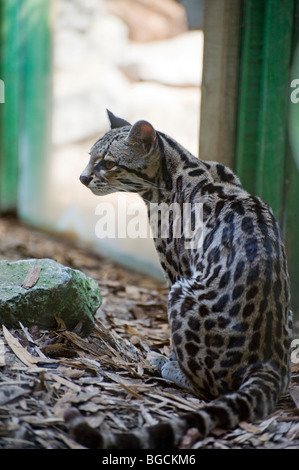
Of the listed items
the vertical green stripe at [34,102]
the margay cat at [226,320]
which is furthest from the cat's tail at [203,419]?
the vertical green stripe at [34,102]

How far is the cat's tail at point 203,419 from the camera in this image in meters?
3.00

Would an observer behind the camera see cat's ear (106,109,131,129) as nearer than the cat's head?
No

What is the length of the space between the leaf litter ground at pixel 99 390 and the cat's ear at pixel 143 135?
1.38m

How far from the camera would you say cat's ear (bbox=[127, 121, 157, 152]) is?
445 centimetres

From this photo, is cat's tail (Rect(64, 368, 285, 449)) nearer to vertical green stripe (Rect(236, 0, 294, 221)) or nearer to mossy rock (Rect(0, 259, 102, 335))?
mossy rock (Rect(0, 259, 102, 335))

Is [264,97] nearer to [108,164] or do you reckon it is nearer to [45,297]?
[108,164]

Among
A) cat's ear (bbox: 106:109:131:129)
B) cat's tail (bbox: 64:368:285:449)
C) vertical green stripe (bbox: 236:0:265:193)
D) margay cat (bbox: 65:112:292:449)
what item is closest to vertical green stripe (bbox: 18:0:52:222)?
cat's ear (bbox: 106:109:131:129)

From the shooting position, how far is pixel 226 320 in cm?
368

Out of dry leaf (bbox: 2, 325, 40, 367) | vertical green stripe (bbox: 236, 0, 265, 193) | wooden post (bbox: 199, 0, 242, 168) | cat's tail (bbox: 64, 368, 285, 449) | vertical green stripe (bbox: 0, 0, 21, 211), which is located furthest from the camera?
vertical green stripe (bbox: 0, 0, 21, 211)

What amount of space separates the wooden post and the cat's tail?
2457mm

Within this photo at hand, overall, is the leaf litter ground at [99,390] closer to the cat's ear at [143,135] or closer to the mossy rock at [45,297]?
the mossy rock at [45,297]

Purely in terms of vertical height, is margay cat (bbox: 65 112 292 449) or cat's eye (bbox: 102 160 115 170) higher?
cat's eye (bbox: 102 160 115 170)

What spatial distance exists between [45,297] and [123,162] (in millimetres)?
1126
